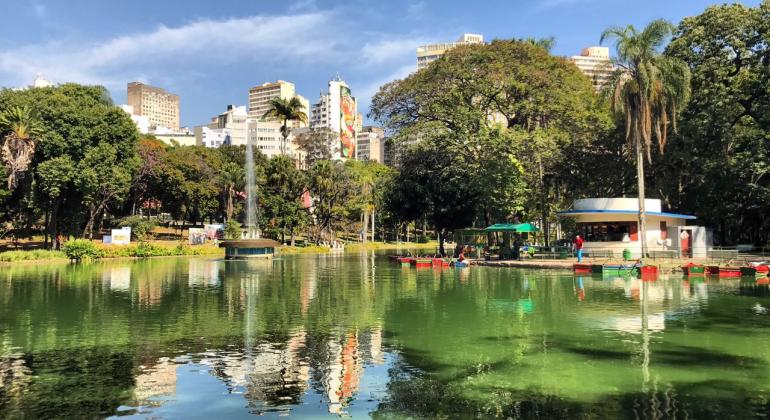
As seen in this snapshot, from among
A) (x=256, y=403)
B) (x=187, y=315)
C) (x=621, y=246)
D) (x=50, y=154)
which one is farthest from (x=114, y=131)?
(x=256, y=403)

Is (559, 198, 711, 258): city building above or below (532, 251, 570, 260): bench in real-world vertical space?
above

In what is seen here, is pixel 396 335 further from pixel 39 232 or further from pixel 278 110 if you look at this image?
pixel 39 232

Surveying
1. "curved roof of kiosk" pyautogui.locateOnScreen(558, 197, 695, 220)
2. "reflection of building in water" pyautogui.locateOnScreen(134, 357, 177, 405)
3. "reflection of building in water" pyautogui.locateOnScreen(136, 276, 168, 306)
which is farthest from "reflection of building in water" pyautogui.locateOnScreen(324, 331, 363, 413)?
"curved roof of kiosk" pyautogui.locateOnScreen(558, 197, 695, 220)

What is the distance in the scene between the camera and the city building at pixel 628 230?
41.8 metres

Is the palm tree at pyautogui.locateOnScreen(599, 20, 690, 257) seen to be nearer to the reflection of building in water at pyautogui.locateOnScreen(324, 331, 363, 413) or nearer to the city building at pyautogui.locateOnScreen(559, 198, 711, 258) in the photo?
the city building at pyautogui.locateOnScreen(559, 198, 711, 258)

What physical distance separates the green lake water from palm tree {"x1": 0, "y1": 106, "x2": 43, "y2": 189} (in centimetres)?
3082

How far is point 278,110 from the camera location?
249 feet

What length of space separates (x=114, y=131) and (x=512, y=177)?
40.6 metres

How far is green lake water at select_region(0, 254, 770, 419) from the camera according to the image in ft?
30.5

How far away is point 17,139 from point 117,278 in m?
25.4

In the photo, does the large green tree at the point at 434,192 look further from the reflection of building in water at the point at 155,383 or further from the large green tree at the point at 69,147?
the reflection of building in water at the point at 155,383

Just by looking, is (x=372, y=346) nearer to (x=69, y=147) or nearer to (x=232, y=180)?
(x=69, y=147)

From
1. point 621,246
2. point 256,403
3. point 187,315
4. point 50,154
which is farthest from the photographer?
point 50,154

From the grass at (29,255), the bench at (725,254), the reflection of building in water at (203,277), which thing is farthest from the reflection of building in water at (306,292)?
the grass at (29,255)
